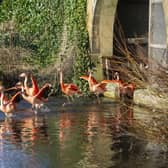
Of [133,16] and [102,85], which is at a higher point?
[133,16]

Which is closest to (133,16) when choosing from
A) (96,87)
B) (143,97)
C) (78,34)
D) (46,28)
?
(78,34)

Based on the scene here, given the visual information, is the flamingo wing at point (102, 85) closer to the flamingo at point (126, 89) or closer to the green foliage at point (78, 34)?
the flamingo at point (126, 89)

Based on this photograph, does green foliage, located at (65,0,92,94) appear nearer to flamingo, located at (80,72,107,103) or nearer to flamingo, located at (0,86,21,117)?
flamingo, located at (80,72,107,103)

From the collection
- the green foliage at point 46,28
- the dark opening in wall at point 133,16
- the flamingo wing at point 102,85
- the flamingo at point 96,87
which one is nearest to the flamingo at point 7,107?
the flamingo at point 96,87

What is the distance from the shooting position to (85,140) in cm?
1000

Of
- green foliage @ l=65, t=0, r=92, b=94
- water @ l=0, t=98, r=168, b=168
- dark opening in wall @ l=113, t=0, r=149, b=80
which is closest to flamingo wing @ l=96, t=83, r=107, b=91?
green foliage @ l=65, t=0, r=92, b=94

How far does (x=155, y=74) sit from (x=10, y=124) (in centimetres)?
504

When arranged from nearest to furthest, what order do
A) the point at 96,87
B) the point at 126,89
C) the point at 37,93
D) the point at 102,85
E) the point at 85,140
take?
the point at 85,140 → the point at 37,93 → the point at 126,89 → the point at 96,87 → the point at 102,85

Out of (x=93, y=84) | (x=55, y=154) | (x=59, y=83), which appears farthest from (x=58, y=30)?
(x=55, y=154)

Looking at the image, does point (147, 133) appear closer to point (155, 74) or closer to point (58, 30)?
point (155, 74)

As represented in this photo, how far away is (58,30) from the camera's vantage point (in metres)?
17.9

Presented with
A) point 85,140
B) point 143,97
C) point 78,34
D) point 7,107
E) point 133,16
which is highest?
point 133,16

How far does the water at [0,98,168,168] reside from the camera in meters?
8.22

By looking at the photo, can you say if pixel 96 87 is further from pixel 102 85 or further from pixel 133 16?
pixel 133 16
